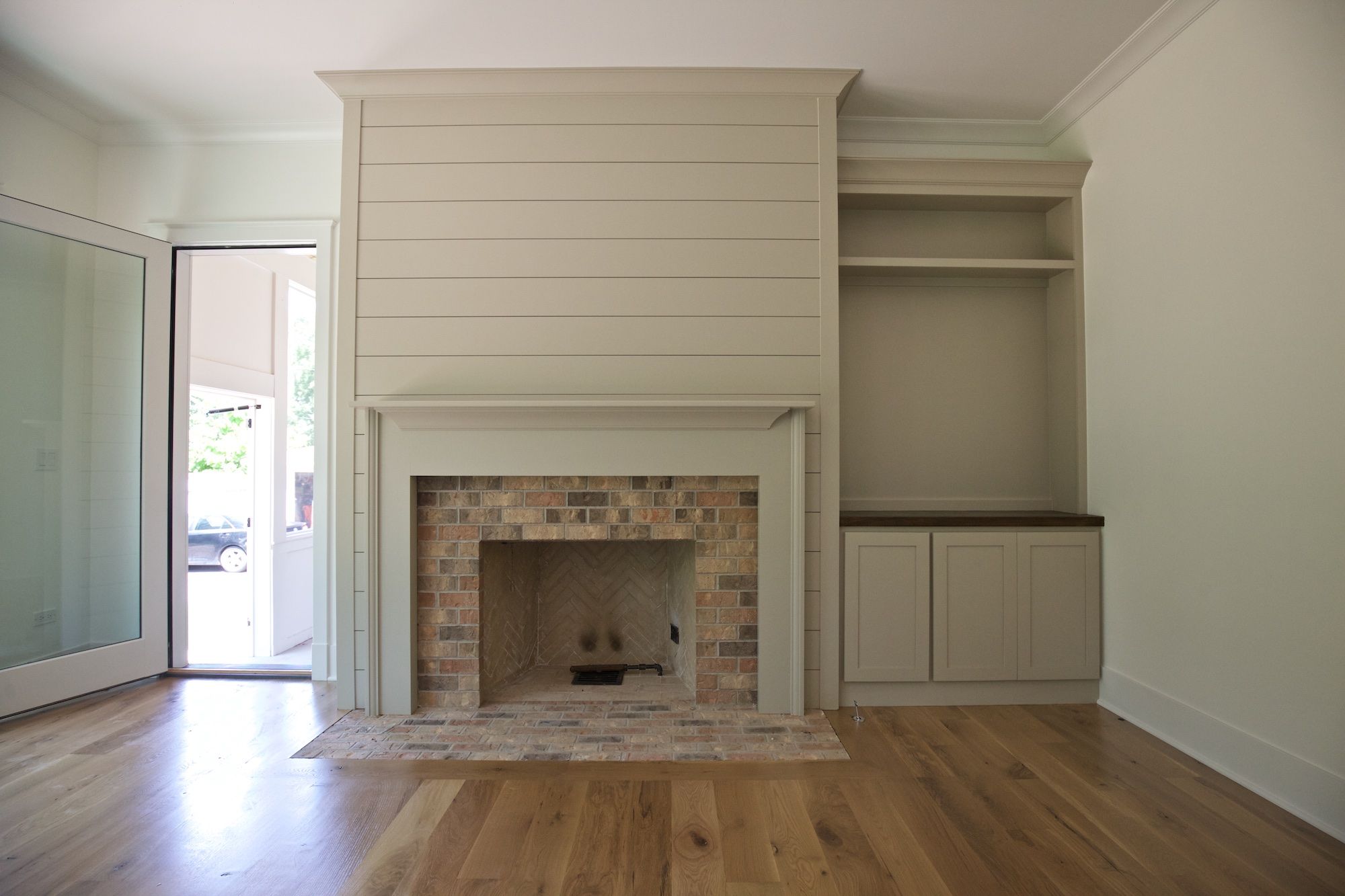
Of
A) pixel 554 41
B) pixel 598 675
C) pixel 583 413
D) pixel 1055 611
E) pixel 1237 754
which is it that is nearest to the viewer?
pixel 1237 754

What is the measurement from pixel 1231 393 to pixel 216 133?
460 cm

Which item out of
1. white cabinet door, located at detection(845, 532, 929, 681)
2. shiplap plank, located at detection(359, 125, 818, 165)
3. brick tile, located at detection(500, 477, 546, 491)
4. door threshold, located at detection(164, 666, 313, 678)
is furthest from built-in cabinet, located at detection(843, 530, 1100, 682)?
door threshold, located at detection(164, 666, 313, 678)

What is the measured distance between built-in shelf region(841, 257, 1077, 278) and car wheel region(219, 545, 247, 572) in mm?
5092

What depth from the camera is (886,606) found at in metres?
3.06

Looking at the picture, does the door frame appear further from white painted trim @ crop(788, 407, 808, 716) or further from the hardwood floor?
white painted trim @ crop(788, 407, 808, 716)

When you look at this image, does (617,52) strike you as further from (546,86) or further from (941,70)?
(941,70)

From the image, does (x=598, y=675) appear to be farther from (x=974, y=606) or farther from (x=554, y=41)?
(x=554, y=41)

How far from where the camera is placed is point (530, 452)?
2.95 m

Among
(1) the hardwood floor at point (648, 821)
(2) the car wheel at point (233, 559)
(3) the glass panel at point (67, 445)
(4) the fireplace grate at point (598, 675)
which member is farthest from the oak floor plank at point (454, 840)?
(2) the car wheel at point (233, 559)

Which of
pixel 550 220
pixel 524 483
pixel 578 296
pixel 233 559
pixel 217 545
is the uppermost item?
pixel 550 220

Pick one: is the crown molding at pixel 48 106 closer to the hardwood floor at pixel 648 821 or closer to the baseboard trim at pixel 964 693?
the hardwood floor at pixel 648 821

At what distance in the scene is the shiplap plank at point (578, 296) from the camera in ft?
9.87

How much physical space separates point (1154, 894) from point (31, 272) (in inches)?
183

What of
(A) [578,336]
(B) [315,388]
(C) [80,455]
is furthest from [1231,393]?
(C) [80,455]
